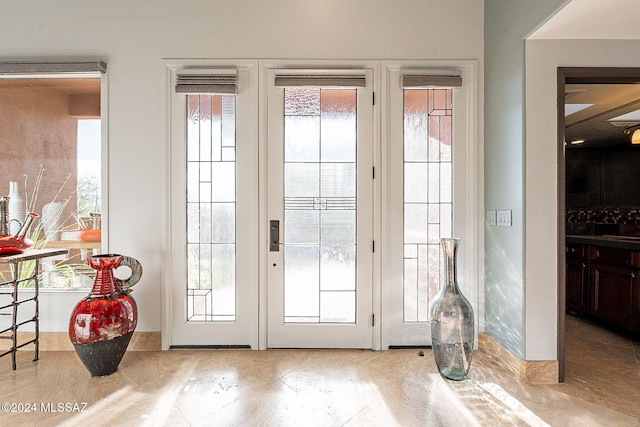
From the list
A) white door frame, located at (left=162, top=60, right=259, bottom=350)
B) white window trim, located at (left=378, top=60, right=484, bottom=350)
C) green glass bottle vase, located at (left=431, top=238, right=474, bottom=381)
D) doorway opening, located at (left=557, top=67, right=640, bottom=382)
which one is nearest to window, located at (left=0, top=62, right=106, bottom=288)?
white door frame, located at (left=162, top=60, right=259, bottom=350)

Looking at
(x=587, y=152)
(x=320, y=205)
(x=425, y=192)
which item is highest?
(x=587, y=152)

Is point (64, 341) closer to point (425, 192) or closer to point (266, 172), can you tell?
point (266, 172)

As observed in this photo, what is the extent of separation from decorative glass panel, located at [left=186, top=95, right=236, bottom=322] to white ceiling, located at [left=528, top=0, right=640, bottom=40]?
2.34 m

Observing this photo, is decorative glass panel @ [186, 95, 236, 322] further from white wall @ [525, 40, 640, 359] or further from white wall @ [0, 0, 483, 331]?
white wall @ [525, 40, 640, 359]

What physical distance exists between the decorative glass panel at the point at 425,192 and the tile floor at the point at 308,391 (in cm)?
54

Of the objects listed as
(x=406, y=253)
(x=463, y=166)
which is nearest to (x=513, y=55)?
(x=463, y=166)

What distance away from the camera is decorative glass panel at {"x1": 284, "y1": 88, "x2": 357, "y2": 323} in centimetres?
297

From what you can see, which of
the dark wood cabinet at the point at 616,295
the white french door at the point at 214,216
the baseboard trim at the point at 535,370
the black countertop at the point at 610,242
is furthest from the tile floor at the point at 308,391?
the black countertop at the point at 610,242

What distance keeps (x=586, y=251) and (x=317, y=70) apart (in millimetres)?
3438

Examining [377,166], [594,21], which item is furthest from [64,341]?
[594,21]

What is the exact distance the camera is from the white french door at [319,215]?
296 centimetres

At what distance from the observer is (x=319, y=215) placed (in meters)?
2.99

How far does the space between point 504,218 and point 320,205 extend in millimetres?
1419

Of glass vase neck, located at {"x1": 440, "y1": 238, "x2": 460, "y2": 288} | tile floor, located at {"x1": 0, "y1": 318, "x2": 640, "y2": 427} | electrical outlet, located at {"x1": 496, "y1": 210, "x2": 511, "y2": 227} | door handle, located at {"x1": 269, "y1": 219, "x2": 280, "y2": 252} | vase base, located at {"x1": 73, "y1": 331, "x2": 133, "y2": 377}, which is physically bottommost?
tile floor, located at {"x1": 0, "y1": 318, "x2": 640, "y2": 427}
